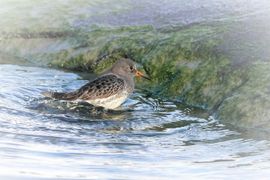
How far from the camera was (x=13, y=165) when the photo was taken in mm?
6559

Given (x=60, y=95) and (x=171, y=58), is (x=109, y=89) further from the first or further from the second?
(x=171, y=58)

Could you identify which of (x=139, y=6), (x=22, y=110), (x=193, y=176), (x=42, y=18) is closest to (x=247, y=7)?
(x=139, y=6)

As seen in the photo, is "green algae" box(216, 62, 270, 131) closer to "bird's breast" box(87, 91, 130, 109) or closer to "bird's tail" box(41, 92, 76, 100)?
"bird's breast" box(87, 91, 130, 109)

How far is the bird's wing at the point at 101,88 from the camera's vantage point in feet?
31.4

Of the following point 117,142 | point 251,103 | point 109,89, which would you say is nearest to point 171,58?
point 109,89

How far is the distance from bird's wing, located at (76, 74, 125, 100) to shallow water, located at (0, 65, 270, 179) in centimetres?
15

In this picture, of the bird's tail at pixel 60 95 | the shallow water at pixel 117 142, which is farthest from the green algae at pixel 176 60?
the bird's tail at pixel 60 95

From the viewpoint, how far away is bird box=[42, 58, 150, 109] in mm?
9547

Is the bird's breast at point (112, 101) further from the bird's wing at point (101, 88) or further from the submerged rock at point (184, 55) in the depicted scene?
the submerged rock at point (184, 55)

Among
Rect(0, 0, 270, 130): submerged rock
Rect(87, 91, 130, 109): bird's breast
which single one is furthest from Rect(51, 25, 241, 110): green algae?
Rect(87, 91, 130, 109): bird's breast

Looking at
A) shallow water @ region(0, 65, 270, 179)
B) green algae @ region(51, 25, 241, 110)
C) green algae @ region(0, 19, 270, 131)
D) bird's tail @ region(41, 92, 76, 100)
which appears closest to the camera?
shallow water @ region(0, 65, 270, 179)

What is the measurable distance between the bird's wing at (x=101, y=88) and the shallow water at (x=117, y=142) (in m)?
0.15

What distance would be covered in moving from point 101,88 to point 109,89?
0.14 m

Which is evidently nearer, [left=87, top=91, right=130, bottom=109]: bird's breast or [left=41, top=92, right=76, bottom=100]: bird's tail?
[left=41, top=92, right=76, bottom=100]: bird's tail
